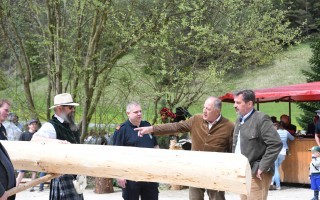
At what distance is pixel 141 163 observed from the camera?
5.85m

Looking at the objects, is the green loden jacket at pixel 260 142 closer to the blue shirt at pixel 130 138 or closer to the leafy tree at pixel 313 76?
the blue shirt at pixel 130 138

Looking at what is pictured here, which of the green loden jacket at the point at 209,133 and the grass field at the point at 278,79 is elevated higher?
the grass field at the point at 278,79

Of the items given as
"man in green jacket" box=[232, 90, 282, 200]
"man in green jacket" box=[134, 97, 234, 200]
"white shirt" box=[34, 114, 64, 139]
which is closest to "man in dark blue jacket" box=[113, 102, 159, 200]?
"man in green jacket" box=[134, 97, 234, 200]

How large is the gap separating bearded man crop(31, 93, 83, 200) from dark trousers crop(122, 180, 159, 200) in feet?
2.79

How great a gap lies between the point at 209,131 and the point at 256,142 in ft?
2.61

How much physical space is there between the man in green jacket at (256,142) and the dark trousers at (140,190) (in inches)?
51.6

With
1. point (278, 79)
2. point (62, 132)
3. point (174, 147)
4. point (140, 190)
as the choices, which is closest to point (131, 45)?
point (174, 147)

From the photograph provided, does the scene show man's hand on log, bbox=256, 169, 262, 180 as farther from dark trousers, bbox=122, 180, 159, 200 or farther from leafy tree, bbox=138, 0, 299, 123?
leafy tree, bbox=138, 0, 299, 123

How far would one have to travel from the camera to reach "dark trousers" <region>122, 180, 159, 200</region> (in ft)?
26.1

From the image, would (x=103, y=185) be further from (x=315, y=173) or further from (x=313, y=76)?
(x=313, y=76)

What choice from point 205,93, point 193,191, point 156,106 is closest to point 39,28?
point 156,106

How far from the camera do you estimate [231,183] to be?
210 inches

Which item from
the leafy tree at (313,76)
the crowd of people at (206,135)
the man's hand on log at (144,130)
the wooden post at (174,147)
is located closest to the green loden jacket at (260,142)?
the crowd of people at (206,135)

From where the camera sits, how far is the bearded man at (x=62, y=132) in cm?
712
